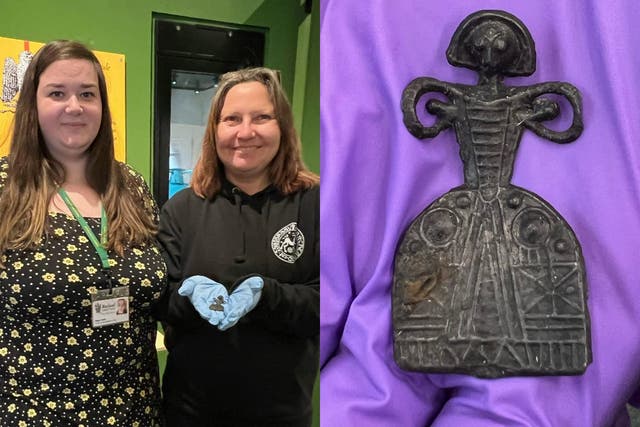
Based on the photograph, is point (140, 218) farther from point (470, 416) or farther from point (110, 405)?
point (470, 416)

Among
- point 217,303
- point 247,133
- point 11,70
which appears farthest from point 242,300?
point 11,70

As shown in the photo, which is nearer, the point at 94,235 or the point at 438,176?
the point at 94,235

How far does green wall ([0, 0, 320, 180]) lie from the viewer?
1.37ft

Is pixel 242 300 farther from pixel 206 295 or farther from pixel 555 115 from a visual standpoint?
pixel 555 115

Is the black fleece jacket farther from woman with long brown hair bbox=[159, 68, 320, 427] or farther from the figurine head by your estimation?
the figurine head

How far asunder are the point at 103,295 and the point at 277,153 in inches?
6.3

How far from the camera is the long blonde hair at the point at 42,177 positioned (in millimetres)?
410

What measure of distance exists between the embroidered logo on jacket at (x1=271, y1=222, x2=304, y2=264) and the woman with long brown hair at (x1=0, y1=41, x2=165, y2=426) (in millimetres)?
85

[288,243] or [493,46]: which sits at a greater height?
[493,46]

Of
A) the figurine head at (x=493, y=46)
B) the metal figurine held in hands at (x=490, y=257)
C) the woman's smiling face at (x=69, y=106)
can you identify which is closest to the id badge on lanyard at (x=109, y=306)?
the woman's smiling face at (x=69, y=106)

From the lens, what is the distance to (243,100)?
0.44 meters

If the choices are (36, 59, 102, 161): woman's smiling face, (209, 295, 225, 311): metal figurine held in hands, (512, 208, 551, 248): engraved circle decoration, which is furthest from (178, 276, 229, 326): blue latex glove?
(512, 208, 551, 248): engraved circle decoration

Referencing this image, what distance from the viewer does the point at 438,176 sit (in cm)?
53

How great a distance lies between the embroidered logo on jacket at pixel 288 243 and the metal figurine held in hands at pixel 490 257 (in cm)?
11
